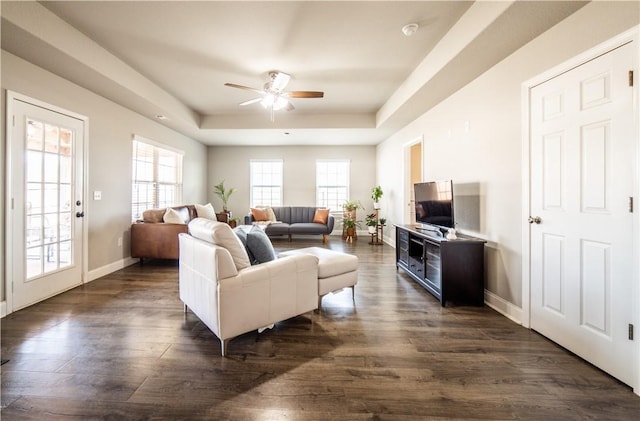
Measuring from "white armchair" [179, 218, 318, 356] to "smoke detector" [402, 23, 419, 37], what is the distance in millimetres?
2259

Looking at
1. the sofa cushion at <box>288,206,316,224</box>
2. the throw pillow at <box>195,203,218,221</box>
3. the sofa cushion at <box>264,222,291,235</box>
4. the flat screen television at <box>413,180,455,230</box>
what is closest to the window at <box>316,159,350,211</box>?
the sofa cushion at <box>288,206,316,224</box>

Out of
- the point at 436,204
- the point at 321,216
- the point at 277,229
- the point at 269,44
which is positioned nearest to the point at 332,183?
the point at 321,216

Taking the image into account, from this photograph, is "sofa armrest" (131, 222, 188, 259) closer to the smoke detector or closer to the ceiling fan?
the ceiling fan

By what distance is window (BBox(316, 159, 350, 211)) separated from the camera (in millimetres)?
7181

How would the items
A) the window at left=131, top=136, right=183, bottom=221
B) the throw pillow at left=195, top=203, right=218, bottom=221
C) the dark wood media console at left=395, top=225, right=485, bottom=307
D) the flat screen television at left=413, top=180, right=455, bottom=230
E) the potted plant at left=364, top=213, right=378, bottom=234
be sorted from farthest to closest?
1. the potted plant at left=364, top=213, right=378, bottom=234
2. the throw pillow at left=195, top=203, right=218, bottom=221
3. the window at left=131, top=136, right=183, bottom=221
4. the flat screen television at left=413, top=180, right=455, bottom=230
5. the dark wood media console at left=395, top=225, right=485, bottom=307

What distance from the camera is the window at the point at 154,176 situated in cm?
434

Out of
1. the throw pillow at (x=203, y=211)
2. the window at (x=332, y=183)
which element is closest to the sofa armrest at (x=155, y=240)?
the throw pillow at (x=203, y=211)

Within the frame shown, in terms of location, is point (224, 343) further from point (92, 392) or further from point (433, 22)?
point (433, 22)

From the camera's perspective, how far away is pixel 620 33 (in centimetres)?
155

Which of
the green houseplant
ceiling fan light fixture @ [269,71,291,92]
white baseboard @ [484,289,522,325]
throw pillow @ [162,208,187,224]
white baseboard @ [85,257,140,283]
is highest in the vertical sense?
ceiling fan light fixture @ [269,71,291,92]

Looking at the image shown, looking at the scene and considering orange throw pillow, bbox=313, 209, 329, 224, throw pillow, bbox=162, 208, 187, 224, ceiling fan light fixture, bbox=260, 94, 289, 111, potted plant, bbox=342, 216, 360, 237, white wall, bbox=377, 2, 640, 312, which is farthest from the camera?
orange throw pillow, bbox=313, 209, 329, 224

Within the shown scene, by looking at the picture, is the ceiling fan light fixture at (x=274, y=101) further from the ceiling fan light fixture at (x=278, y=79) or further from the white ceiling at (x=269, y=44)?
the white ceiling at (x=269, y=44)

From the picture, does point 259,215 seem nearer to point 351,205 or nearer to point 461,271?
point 351,205

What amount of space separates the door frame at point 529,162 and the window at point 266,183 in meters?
5.75
